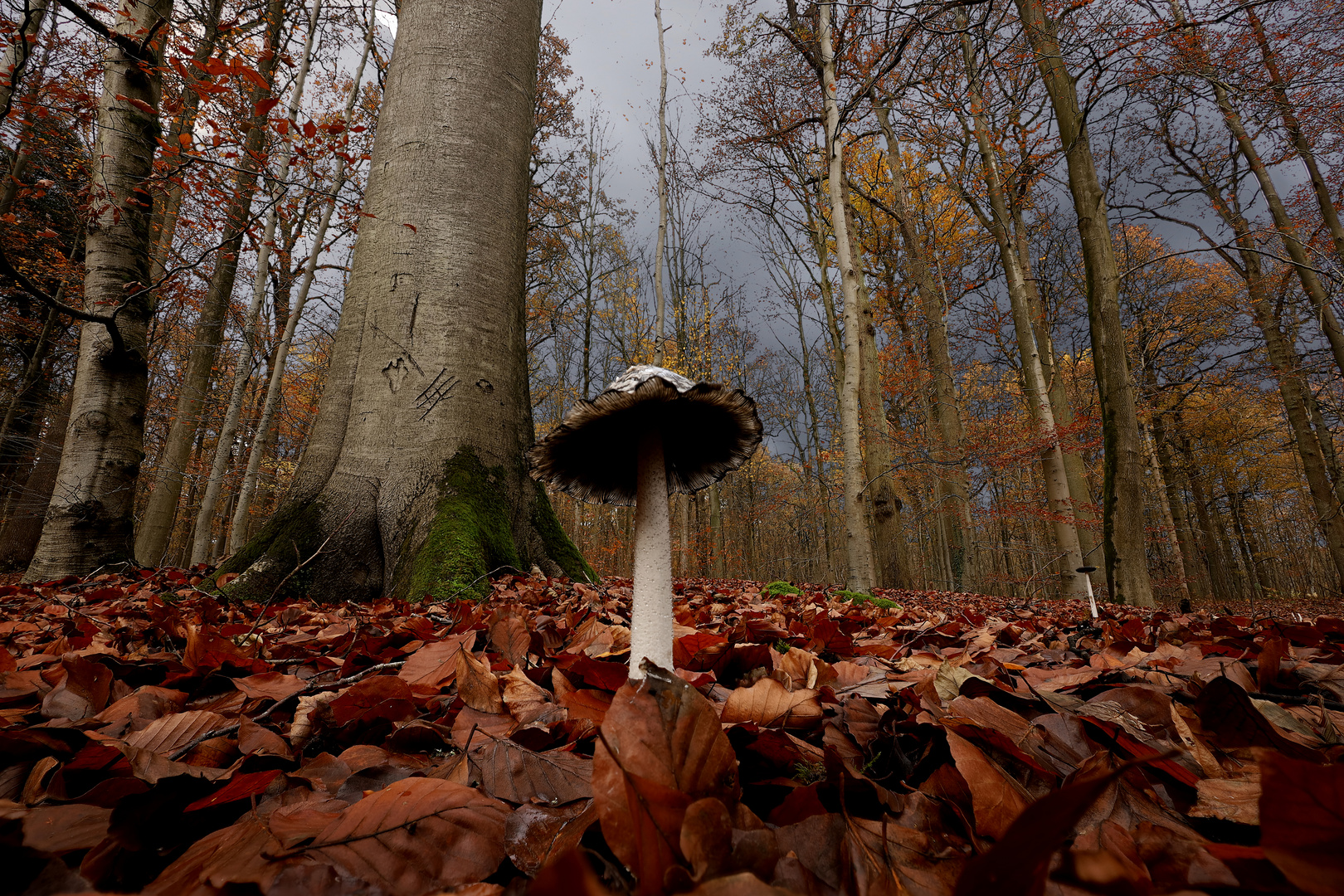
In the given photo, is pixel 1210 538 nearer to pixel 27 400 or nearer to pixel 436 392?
pixel 436 392

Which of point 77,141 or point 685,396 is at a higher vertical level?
point 77,141

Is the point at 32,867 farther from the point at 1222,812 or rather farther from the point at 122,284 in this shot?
the point at 122,284

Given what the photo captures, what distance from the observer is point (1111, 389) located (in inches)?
230

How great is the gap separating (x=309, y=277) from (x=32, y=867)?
41.5ft

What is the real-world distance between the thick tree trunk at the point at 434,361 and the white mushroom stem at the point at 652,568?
6.29 ft

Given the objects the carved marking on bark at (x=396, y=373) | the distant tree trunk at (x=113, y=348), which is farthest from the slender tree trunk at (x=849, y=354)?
the distant tree trunk at (x=113, y=348)

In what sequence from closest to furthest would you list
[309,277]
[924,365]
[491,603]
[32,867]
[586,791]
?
[32,867]
[586,791]
[491,603]
[309,277]
[924,365]

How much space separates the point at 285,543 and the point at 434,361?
4.38 feet

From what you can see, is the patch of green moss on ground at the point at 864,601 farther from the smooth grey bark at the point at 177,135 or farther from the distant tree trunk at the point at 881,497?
the smooth grey bark at the point at 177,135

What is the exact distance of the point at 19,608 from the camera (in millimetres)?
2832

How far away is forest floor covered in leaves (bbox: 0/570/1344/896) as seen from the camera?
602 mm

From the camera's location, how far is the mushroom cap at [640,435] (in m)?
1.12

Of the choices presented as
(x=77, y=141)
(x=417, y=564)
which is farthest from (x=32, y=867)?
(x=77, y=141)

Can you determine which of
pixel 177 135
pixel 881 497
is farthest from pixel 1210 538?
pixel 177 135
